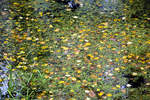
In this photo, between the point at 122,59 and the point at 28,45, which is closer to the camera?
the point at 122,59

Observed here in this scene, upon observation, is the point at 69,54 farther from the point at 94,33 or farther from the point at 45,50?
the point at 94,33

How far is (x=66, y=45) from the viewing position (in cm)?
527

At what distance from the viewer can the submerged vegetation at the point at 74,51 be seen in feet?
13.2

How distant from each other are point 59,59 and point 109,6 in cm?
284

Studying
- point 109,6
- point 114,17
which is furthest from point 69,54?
point 109,6

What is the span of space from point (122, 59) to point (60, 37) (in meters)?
1.55

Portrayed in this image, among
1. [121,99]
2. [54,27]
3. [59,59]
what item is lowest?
[121,99]

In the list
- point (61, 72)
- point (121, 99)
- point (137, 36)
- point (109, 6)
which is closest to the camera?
point (121, 99)

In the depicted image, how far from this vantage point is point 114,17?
635 centimetres

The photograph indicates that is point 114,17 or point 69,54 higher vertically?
point 114,17

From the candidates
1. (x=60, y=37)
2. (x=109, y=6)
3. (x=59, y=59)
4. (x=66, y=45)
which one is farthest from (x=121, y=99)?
(x=109, y=6)

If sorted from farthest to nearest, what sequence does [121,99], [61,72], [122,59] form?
[122,59], [61,72], [121,99]

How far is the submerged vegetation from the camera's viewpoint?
401cm

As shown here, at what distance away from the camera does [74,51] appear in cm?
505
